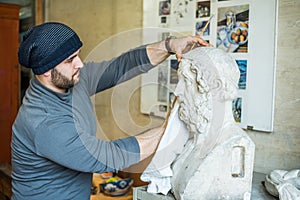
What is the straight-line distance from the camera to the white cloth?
5.07 ft

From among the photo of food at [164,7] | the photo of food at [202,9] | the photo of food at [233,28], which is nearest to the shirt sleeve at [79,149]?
the photo of food at [233,28]

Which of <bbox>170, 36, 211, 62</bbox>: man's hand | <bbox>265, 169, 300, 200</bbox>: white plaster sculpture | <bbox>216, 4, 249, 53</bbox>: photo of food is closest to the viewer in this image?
<bbox>265, 169, 300, 200</bbox>: white plaster sculpture

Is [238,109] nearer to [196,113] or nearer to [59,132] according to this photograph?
[196,113]

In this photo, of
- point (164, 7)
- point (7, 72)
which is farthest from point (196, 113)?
point (7, 72)

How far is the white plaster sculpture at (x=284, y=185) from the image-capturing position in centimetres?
137

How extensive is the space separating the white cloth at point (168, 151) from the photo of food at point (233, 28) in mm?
652

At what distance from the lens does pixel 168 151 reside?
1.56 metres

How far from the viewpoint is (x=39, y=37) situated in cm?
144

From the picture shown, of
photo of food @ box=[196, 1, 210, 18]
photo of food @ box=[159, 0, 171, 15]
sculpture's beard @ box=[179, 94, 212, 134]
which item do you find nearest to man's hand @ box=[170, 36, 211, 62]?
sculpture's beard @ box=[179, 94, 212, 134]

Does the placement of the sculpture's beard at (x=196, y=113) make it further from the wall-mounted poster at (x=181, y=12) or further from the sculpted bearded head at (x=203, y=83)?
the wall-mounted poster at (x=181, y=12)

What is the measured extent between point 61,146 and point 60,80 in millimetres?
261

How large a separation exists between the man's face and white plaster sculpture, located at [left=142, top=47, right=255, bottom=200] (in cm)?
40

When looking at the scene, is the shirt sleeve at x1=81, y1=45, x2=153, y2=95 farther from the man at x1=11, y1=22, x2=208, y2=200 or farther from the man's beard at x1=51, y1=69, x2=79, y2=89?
the man's beard at x1=51, y1=69, x2=79, y2=89

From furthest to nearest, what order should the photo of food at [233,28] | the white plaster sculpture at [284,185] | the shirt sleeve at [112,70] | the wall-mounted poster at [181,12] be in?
the wall-mounted poster at [181,12] < the photo of food at [233,28] < the shirt sleeve at [112,70] < the white plaster sculpture at [284,185]
